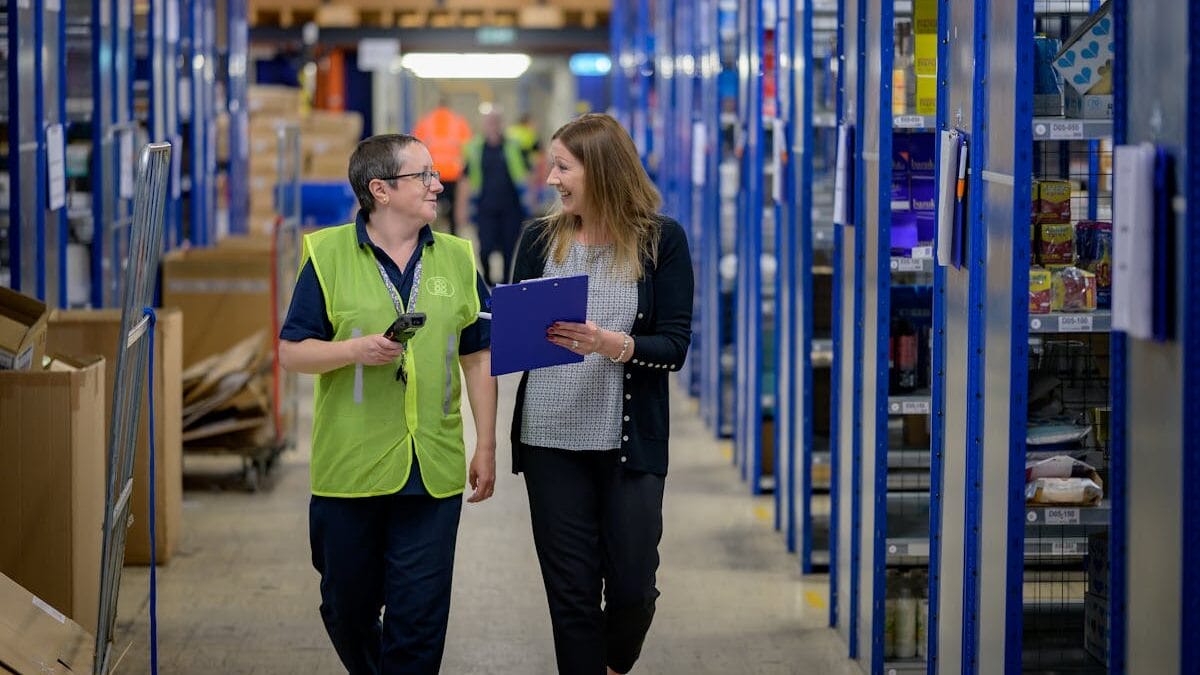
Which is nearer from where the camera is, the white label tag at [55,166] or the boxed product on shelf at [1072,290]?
the boxed product on shelf at [1072,290]

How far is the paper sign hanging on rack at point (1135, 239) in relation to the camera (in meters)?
2.86

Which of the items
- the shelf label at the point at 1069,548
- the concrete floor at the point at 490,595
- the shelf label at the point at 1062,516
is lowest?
the concrete floor at the point at 490,595

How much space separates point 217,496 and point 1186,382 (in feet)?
19.3

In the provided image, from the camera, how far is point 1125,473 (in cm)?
316

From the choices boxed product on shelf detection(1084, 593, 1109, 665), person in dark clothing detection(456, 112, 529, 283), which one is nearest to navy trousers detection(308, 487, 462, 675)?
boxed product on shelf detection(1084, 593, 1109, 665)

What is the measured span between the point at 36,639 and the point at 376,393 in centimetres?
106

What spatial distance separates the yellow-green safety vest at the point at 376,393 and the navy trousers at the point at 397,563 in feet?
0.23

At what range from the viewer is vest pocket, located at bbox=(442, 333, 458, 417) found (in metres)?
4.02

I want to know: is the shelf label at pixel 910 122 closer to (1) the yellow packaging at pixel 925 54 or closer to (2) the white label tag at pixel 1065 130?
(1) the yellow packaging at pixel 925 54

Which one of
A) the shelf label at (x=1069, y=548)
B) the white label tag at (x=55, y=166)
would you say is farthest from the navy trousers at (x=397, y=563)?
the white label tag at (x=55, y=166)

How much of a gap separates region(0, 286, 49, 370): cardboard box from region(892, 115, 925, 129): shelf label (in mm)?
2585

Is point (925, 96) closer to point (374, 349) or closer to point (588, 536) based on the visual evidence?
point (588, 536)

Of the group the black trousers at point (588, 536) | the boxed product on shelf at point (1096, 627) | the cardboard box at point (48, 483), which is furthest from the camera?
the cardboard box at point (48, 483)

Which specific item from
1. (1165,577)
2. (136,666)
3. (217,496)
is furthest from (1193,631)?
(217,496)
